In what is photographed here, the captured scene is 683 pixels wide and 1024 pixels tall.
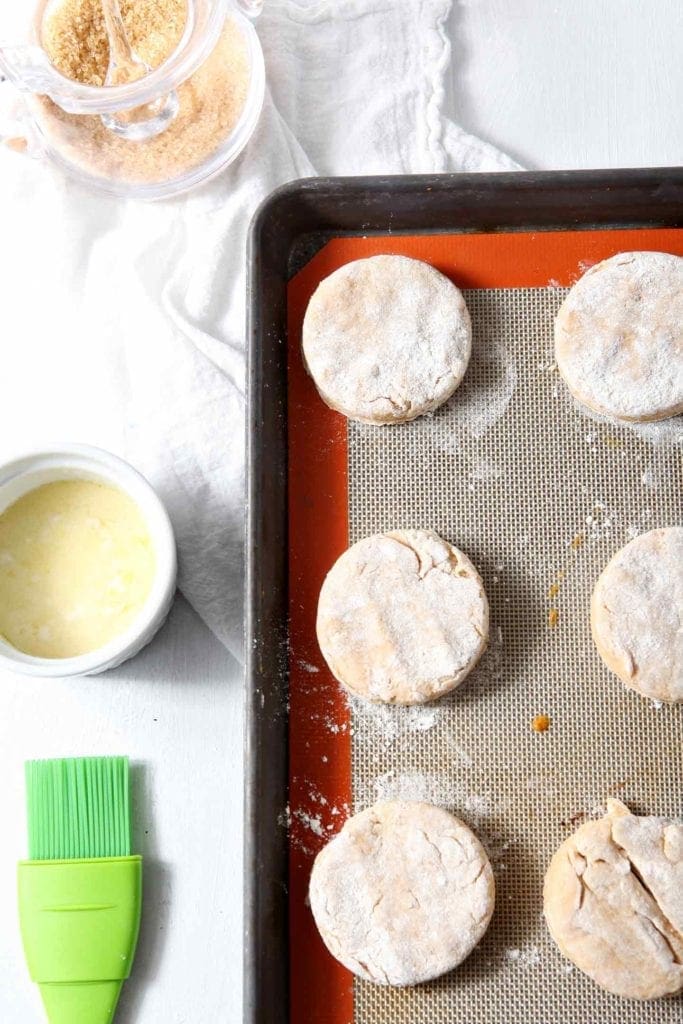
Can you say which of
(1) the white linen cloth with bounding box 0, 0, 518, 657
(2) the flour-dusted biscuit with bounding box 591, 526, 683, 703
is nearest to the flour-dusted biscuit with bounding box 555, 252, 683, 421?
(2) the flour-dusted biscuit with bounding box 591, 526, 683, 703

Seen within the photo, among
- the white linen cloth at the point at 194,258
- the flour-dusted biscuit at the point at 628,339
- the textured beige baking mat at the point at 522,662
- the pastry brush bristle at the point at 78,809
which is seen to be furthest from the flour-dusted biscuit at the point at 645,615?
the pastry brush bristle at the point at 78,809

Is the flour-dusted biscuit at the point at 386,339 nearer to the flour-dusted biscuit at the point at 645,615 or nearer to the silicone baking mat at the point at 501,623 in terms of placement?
the silicone baking mat at the point at 501,623

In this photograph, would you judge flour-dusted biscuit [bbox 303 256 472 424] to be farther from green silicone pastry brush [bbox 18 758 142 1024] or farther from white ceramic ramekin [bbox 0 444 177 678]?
green silicone pastry brush [bbox 18 758 142 1024]

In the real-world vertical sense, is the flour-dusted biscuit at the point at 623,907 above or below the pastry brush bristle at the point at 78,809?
above

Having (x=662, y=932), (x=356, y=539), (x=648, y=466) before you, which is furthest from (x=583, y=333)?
(x=662, y=932)

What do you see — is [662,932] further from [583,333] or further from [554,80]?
[554,80]

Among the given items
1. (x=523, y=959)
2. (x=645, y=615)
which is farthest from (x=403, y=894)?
(x=645, y=615)
